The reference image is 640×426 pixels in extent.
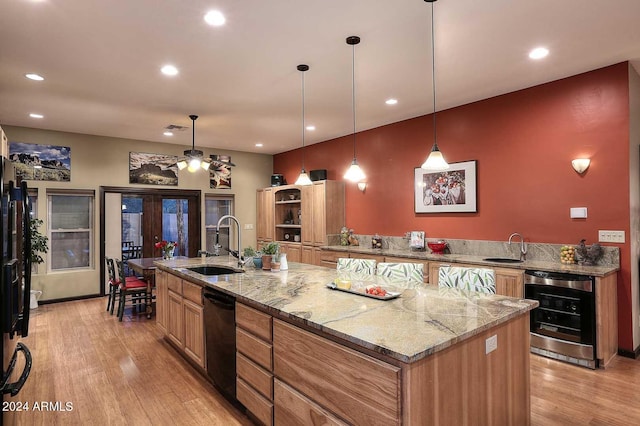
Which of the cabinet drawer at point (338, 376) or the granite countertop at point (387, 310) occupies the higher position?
the granite countertop at point (387, 310)

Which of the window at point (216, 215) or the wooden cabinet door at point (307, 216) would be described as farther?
the window at point (216, 215)

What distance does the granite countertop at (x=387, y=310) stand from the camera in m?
1.64

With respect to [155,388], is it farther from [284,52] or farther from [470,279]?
[284,52]

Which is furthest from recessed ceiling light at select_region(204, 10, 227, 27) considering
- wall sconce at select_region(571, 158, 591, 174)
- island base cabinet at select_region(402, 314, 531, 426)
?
wall sconce at select_region(571, 158, 591, 174)

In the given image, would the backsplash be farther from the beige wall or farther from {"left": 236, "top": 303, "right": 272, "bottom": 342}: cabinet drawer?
the beige wall

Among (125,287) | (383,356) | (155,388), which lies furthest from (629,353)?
(125,287)

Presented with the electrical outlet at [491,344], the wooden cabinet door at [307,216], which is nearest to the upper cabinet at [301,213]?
the wooden cabinet door at [307,216]

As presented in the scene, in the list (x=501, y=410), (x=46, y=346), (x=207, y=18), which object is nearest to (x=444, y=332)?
(x=501, y=410)

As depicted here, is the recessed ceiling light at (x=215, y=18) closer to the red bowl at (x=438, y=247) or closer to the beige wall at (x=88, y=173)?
the red bowl at (x=438, y=247)

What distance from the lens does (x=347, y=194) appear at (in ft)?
22.0

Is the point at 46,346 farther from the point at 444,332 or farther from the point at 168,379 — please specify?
the point at 444,332

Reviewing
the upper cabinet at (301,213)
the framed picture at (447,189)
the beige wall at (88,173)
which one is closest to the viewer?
the framed picture at (447,189)

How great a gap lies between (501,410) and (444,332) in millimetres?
698

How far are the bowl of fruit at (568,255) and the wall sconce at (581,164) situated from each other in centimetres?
80
